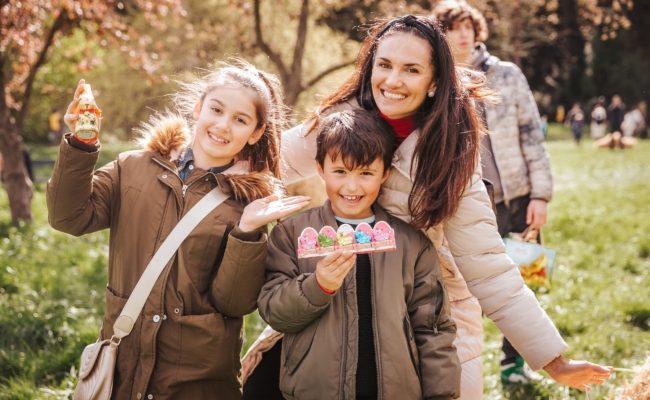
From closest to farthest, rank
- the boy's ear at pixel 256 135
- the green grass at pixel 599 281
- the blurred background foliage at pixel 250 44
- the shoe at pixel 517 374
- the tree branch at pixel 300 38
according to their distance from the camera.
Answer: the boy's ear at pixel 256 135, the shoe at pixel 517 374, the green grass at pixel 599 281, the tree branch at pixel 300 38, the blurred background foliage at pixel 250 44

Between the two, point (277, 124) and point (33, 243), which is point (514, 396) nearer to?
point (277, 124)

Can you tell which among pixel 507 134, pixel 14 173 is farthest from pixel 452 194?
pixel 14 173

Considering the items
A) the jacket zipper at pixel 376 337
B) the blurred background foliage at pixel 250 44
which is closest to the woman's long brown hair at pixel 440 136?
the jacket zipper at pixel 376 337

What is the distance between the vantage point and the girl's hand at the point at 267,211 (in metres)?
2.28

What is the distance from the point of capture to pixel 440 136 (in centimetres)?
242

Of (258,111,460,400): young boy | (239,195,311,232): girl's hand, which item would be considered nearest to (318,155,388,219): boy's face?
(258,111,460,400): young boy

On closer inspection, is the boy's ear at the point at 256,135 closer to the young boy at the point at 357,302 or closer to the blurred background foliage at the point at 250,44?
the young boy at the point at 357,302

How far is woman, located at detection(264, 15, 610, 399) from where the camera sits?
2.40 metres

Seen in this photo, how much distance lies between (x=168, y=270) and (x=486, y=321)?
10.1 feet

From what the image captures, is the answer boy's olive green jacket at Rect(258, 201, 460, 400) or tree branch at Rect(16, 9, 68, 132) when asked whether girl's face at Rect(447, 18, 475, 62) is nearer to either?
boy's olive green jacket at Rect(258, 201, 460, 400)

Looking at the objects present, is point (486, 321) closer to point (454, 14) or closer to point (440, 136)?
point (454, 14)

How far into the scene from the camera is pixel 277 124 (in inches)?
107

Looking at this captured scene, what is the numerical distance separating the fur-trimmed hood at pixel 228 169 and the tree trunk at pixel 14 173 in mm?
5431

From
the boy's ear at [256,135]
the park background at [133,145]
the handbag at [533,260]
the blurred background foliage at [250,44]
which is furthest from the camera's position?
the blurred background foliage at [250,44]
